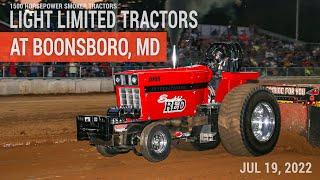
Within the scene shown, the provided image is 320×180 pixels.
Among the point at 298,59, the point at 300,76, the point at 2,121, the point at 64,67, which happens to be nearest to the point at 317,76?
the point at 300,76

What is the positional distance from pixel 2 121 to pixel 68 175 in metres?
5.59

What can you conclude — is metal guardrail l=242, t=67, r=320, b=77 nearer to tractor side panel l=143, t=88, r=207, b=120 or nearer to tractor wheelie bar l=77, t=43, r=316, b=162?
tractor wheelie bar l=77, t=43, r=316, b=162

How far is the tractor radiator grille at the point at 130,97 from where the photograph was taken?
6758mm

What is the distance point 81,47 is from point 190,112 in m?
13.2

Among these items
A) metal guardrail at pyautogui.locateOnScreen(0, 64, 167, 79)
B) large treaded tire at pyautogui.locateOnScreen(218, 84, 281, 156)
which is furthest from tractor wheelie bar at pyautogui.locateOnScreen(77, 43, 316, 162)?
metal guardrail at pyautogui.locateOnScreen(0, 64, 167, 79)

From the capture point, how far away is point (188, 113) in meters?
7.19

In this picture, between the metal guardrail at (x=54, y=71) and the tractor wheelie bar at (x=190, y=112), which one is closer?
the tractor wheelie bar at (x=190, y=112)

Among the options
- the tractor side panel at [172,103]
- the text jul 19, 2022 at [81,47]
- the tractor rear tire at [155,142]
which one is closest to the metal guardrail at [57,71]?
the text jul 19, 2022 at [81,47]

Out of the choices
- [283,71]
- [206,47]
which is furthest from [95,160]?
[283,71]

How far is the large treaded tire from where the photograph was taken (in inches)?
275

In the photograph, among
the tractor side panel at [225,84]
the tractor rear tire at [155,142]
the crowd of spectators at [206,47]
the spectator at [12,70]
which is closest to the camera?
the tractor rear tire at [155,142]

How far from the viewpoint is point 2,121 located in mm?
11680

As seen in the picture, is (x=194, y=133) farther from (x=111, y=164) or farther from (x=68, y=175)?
(x=68, y=175)

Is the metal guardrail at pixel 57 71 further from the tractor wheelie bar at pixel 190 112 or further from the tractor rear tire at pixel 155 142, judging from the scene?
the tractor rear tire at pixel 155 142
